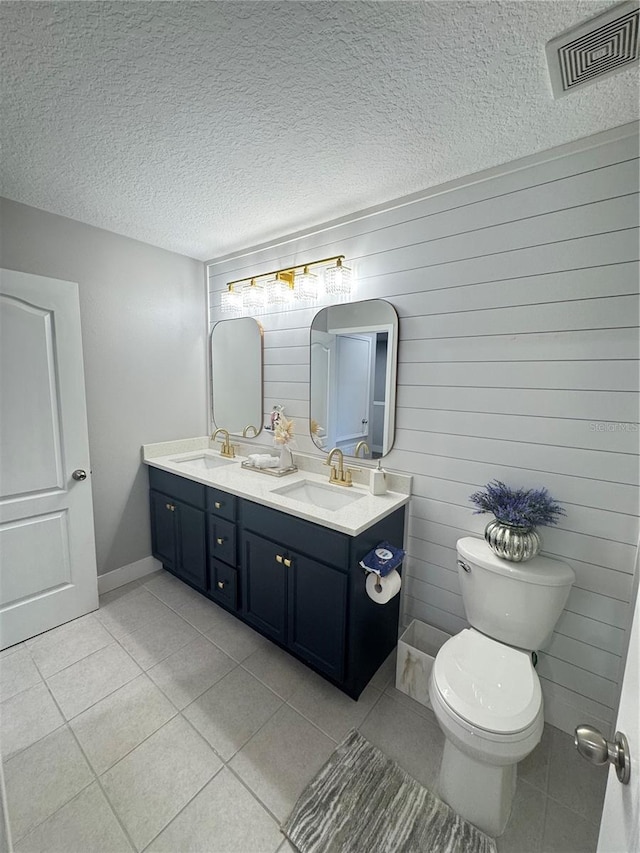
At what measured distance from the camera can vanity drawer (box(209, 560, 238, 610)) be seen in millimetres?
2096

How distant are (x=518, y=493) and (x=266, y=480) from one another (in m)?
1.36

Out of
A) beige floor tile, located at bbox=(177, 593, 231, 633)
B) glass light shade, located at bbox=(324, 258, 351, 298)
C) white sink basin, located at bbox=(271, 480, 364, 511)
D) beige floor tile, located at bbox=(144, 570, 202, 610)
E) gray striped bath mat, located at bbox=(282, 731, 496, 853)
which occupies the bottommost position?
gray striped bath mat, located at bbox=(282, 731, 496, 853)

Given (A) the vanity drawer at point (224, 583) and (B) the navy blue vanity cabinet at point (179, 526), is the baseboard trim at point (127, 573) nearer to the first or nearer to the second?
(B) the navy blue vanity cabinet at point (179, 526)

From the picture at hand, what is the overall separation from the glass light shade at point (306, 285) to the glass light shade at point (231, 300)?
0.56m

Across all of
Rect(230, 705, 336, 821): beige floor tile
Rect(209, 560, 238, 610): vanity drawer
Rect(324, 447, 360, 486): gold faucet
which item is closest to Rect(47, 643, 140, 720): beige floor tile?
Rect(209, 560, 238, 610): vanity drawer

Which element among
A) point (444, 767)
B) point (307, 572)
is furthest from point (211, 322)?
point (444, 767)

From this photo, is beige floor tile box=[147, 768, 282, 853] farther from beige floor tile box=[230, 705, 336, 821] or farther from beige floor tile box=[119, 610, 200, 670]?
beige floor tile box=[119, 610, 200, 670]

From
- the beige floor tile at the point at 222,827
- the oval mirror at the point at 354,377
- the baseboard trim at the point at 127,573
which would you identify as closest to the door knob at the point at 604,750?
the beige floor tile at the point at 222,827

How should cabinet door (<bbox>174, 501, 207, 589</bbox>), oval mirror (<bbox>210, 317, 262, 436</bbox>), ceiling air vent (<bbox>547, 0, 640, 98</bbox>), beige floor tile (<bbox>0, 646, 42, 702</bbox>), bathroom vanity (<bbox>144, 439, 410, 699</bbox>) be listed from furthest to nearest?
oval mirror (<bbox>210, 317, 262, 436</bbox>)
cabinet door (<bbox>174, 501, 207, 589</bbox>)
beige floor tile (<bbox>0, 646, 42, 702</bbox>)
bathroom vanity (<bbox>144, 439, 410, 699</bbox>)
ceiling air vent (<bbox>547, 0, 640, 98</bbox>)

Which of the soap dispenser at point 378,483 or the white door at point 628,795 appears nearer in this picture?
the white door at point 628,795

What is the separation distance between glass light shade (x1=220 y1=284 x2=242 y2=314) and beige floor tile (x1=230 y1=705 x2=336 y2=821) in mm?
2484

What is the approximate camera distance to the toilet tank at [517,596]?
54.0 inches

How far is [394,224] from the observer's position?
6.15ft

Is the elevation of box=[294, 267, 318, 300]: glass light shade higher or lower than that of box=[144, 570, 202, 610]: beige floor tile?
higher
